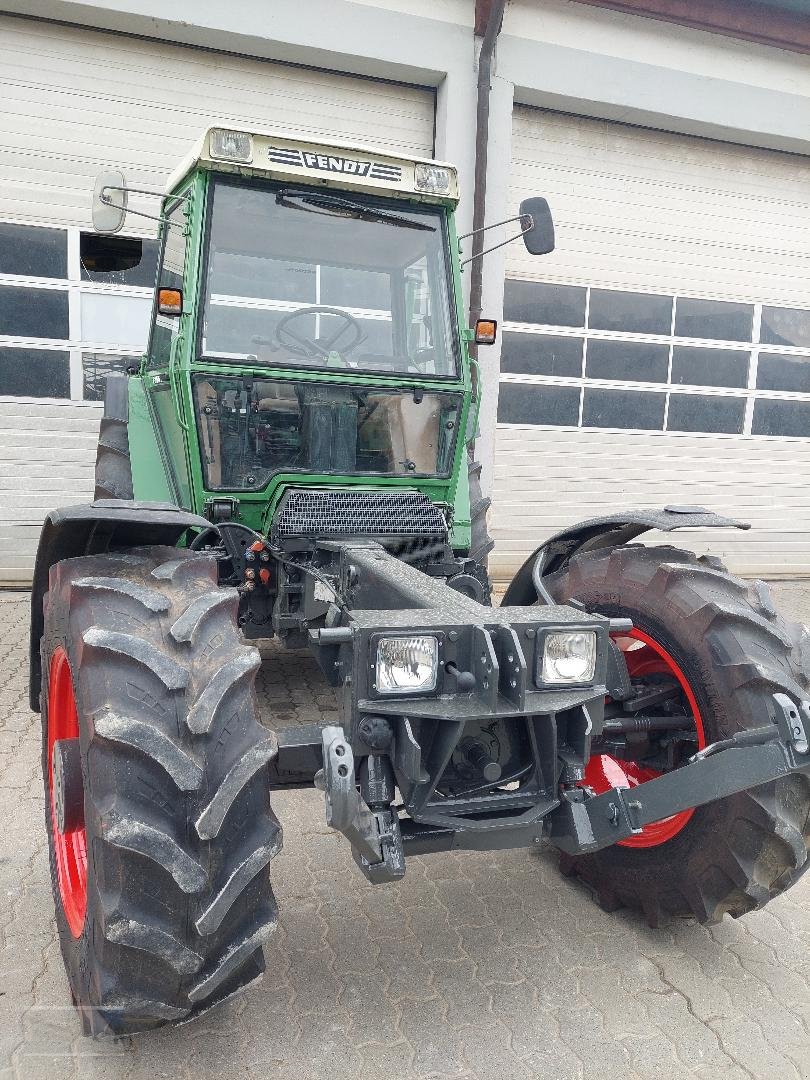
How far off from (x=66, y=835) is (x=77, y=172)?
6296 millimetres

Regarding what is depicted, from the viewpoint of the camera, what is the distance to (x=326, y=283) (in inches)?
149

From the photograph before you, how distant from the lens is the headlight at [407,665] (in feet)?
6.73

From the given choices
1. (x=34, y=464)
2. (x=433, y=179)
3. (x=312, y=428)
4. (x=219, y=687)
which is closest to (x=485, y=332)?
(x=433, y=179)

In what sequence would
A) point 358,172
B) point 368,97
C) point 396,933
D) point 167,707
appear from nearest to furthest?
point 167,707
point 396,933
point 358,172
point 368,97

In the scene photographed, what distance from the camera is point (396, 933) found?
273cm

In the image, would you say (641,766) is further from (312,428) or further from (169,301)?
(169,301)

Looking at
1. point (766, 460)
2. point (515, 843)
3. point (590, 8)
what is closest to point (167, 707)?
point (515, 843)

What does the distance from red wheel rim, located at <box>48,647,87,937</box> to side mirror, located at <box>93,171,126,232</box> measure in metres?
2.06

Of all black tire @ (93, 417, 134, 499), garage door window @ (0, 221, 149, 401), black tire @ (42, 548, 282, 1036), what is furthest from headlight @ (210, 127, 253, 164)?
garage door window @ (0, 221, 149, 401)

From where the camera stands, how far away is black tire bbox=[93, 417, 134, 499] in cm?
446

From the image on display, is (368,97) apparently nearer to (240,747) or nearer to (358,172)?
(358,172)

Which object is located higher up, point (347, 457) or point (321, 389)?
point (321, 389)

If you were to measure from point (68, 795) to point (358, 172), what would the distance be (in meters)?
2.75

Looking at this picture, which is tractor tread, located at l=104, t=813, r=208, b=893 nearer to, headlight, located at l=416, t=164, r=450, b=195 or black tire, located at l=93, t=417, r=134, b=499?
black tire, located at l=93, t=417, r=134, b=499
